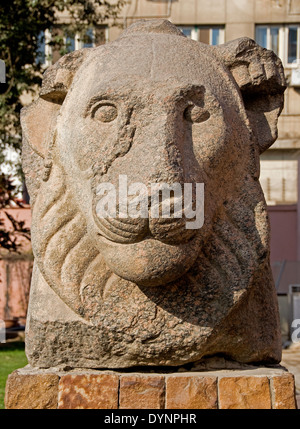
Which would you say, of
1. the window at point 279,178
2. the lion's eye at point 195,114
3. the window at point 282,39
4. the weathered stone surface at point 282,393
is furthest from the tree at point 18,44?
the window at point 279,178

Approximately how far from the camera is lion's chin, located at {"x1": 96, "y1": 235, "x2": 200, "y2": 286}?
2.23 metres

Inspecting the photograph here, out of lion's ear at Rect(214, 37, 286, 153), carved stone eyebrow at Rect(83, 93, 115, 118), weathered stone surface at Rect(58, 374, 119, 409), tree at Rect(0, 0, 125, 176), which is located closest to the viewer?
carved stone eyebrow at Rect(83, 93, 115, 118)

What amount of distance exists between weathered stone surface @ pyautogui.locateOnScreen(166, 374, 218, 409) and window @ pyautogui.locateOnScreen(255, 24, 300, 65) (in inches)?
443

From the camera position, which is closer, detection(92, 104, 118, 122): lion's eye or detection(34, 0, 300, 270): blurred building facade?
detection(92, 104, 118, 122): lion's eye

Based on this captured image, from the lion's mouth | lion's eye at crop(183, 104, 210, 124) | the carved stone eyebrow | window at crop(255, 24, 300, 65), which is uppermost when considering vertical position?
window at crop(255, 24, 300, 65)

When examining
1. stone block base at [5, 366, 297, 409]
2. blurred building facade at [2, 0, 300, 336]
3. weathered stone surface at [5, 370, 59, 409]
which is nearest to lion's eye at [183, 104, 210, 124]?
stone block base at [5, 366, 297, 409]

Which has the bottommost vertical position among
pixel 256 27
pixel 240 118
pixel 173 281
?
pixel 173 281

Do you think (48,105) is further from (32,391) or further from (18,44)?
(18,44)

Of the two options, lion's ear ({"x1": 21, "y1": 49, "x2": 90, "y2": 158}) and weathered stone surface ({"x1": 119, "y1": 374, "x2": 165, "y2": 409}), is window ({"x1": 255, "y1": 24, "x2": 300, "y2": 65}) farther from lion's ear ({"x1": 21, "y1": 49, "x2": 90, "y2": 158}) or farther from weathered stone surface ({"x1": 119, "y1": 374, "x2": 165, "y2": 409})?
weathered stone surface ({"x1": 119, "y1": 374, "x2": 165, "y2": 409})

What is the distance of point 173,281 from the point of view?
2414 mm

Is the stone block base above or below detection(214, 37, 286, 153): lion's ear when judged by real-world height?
below
